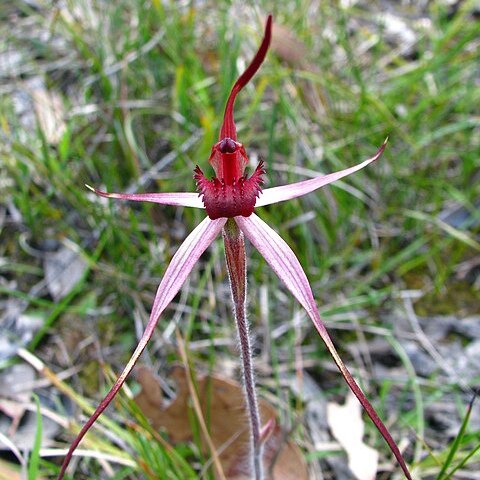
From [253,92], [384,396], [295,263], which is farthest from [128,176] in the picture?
[295,263]

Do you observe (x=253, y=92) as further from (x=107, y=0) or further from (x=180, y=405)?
(x=180, y=405)

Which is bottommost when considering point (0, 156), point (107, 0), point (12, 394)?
point (12, 394)

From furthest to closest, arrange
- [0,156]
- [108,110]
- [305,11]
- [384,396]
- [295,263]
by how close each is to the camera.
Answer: [305,11], [108,110], [0,156], [384,396], [295,263]

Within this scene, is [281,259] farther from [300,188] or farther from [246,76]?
[246,76]

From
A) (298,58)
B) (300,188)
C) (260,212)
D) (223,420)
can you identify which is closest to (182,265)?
(300,188)

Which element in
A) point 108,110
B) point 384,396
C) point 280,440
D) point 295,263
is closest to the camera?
point 295,263

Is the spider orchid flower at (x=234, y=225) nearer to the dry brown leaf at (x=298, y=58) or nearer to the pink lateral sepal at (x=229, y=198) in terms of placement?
the pink lateral sepal at (x=229, y=198)

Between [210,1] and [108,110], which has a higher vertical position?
[210,1]

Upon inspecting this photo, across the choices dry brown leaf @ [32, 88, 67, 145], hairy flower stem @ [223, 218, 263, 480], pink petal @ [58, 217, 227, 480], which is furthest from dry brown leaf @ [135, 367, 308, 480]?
dry brown leaf @ [32, 88, 67, 145]

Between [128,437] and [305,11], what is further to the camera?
[305,11]
